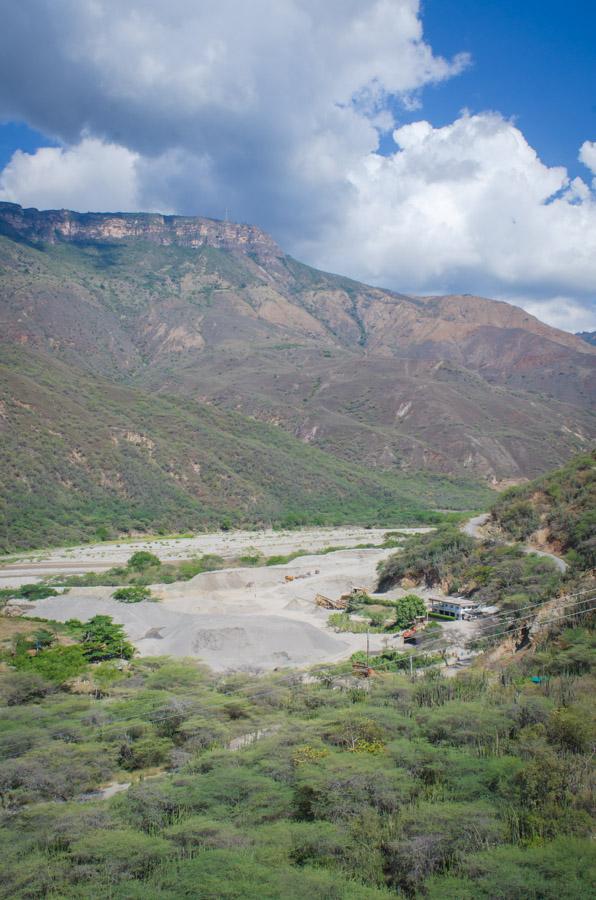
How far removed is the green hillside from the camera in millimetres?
76500

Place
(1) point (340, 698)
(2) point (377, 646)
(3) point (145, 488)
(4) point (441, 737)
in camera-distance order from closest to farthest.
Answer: (4) point (441, 737) → (1) point (340, 698) → (2) point (377, 646) → (3) point (145, 488)

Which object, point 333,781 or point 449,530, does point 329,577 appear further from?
point 333,781

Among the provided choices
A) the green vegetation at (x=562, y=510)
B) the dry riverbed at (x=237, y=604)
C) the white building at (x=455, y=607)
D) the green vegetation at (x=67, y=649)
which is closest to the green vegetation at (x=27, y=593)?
the dry riverbed at (x=237, y=604)

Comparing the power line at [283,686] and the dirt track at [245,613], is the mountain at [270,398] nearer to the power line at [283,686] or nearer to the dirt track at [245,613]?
the dirt track at [245,613]

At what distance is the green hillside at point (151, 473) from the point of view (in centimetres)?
7650

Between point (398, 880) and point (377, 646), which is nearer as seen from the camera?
point (398, 880)

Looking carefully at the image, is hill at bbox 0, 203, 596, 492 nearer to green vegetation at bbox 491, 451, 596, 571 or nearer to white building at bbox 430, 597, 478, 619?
green vegetation at bbox 491, 451, 596, 571

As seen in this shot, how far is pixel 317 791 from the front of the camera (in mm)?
14555

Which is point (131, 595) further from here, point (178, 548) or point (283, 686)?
point (283, 686)

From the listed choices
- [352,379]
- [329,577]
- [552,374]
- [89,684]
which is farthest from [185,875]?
[552,374]

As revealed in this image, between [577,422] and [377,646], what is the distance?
445ft

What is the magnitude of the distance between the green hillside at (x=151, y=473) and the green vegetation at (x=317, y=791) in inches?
2102

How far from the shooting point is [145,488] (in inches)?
3455

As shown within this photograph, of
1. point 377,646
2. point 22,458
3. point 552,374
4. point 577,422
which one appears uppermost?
point 552,374
